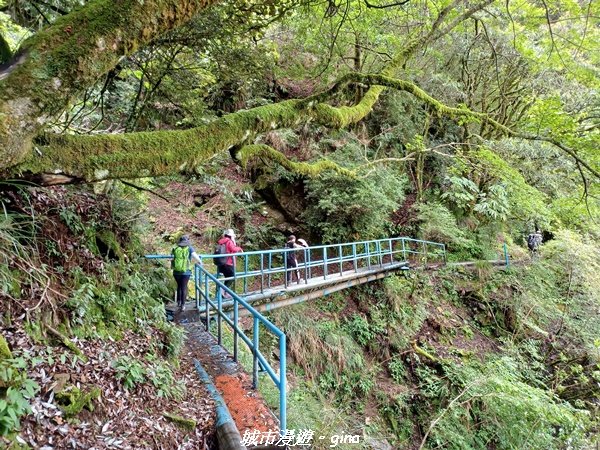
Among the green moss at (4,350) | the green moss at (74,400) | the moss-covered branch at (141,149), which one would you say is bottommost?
the green moss at (74,400)

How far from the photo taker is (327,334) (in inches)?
364

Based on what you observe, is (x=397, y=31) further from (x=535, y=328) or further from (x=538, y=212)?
(x=535, y=328)

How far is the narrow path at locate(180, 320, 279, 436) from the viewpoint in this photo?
3330mm

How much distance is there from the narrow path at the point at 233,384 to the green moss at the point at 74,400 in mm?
1279

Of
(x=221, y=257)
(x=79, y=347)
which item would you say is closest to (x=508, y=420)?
(x=221, y=257)

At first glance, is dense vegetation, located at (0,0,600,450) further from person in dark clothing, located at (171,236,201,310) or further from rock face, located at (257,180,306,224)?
person in dark clothing, located at (171,236,201,310)

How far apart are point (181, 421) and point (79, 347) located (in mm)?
1048

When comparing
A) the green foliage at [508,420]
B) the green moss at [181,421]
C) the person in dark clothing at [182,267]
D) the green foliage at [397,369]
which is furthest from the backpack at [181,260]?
the green foliage at [397,369]

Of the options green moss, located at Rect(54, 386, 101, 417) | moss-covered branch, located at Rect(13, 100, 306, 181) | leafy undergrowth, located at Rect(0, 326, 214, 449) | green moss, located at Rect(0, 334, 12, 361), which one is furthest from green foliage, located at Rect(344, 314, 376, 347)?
green moss, located at Rect(0, 334, 12, 361)

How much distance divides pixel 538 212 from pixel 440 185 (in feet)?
19.8

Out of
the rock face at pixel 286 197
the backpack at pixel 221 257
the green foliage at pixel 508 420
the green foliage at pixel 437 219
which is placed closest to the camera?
the green foliage at pixel 508 420

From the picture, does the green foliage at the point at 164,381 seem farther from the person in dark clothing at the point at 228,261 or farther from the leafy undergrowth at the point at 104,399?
the person in dark clothing at the point at 228,261

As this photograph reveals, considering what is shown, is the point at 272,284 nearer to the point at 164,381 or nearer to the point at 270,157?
the point at 270,157

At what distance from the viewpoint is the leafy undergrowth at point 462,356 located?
6.95 m
